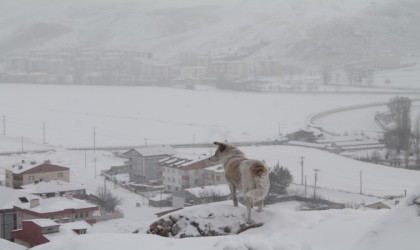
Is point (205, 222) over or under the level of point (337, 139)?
over

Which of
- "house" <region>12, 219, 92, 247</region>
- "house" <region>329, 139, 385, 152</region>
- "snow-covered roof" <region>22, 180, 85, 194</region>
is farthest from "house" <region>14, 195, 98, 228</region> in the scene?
"house" <region>329, 139, 385, 152</region>

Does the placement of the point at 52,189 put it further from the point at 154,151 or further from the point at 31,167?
the point at 154,151

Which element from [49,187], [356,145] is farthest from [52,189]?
[356,145]

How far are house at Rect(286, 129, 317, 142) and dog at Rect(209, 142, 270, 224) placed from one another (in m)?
13.1

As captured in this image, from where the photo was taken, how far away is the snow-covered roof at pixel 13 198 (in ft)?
24.6

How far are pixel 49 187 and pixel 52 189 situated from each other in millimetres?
77

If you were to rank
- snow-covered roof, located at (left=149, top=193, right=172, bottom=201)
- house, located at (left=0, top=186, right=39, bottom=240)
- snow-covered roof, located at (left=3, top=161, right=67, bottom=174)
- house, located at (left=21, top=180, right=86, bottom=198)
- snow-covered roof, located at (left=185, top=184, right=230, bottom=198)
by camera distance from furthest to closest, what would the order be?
snow-covered roof, located at (left=3, top=161, right=67, bottom=174)
snow-covered roof, located at (left=149, top=193, right=172, bottom=201)
snow-covered roof, located at (left=185, top=184, right=230, bottom=198)
house, located at (left=21, top=180, right=86, bottom=198)
house, located at (left=0, top=186, right=39, bottom=240)

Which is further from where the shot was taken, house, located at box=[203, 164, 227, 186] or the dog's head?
house, located at box=[203, 164, 227, 186]

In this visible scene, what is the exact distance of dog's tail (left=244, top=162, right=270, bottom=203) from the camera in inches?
89.8

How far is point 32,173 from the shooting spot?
32.9 feet

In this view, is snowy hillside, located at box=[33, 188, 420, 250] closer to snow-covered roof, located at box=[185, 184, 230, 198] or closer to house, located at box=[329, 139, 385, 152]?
snow-covered roof, located at box=[185, 184, 230, 198]

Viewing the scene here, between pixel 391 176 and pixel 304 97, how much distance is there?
14.3 metres

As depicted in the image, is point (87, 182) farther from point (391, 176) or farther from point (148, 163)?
point (391, 176)

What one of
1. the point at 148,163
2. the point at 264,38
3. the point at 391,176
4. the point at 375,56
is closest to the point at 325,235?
the point at 391,176
